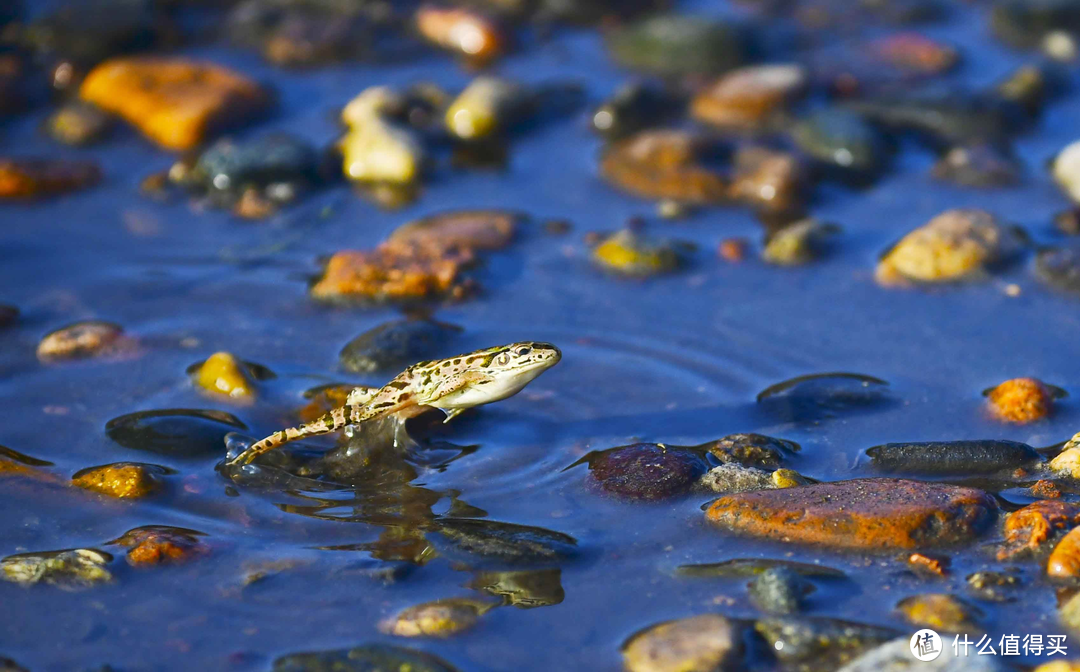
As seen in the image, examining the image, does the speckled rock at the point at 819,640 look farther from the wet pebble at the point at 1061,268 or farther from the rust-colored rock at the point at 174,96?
the rust-colored rock at the point at 174,96

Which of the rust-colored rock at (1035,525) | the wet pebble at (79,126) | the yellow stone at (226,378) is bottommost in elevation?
the rust-colored rock at (1035,525)

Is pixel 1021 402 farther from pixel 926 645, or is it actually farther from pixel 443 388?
pixel 443 388

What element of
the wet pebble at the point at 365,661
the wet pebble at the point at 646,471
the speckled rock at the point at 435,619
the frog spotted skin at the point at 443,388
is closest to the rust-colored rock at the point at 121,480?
the frog spotted skin at the point at 443,388

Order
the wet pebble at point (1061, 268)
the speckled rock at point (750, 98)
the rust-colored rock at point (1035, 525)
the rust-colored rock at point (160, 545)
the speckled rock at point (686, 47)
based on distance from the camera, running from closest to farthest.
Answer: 1. the rust-colored rock at point (1035, 525)
2. the rust-colored rock at point (160, 545)
3. the wet pebble at point (1061, 268)
4. the speckled rock at point (750, 98)
5. the speckled rock at point (686, 47)

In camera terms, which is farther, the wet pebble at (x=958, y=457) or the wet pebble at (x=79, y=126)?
the wet pebble at (x=79, y=126)

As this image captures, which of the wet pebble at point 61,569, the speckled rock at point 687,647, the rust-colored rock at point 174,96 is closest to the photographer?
the speckled rock at point 687,647

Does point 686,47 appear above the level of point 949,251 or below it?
above

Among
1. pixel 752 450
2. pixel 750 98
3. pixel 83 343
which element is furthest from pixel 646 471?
pixel 750 98
